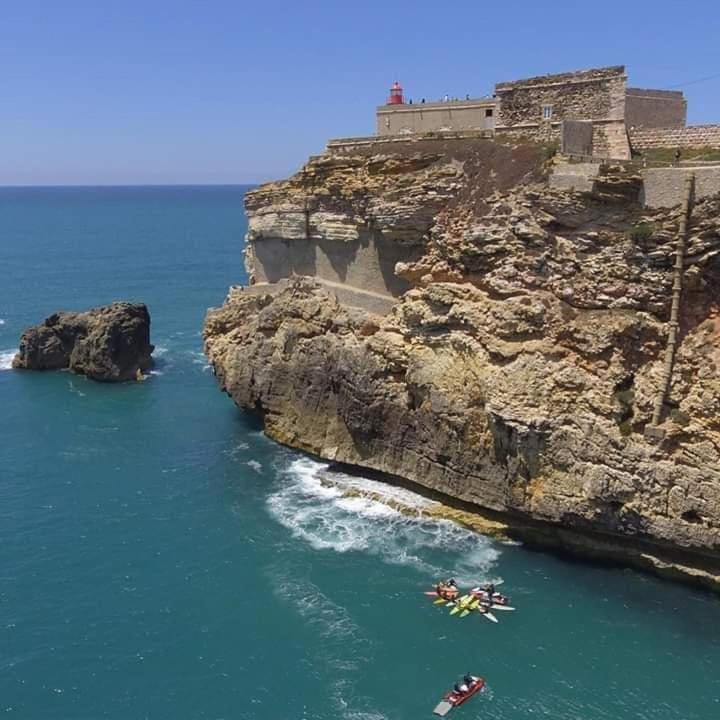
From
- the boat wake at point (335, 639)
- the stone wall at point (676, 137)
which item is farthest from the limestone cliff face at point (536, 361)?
the boat wake at point (335, 639)

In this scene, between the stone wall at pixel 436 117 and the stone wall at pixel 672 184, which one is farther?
the stone wall at pixel 436 117

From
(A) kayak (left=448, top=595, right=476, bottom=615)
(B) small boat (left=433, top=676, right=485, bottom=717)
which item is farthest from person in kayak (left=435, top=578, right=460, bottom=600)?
(B) small boat (left=433, top=676, right=485, bottom=717)

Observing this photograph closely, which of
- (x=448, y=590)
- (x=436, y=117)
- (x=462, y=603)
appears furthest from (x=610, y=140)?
(x=462, y=603)

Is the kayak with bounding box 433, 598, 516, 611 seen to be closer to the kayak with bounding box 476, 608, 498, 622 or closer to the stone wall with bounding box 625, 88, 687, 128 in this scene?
the kayak with bounding box 476, 608, 498, 622

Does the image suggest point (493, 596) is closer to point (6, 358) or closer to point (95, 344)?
point (95, 344)

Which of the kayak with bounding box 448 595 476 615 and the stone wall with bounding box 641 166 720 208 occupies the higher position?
the stone wall with bounding box 641 166 720 208

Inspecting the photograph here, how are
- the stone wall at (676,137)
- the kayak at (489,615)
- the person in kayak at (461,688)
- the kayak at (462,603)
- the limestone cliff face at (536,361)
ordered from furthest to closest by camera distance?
the stone wall at (676,137), the limestone cliff face at (536,361), the kayak at (462,603), the kayak at (489,615), the person in kayak at (461,688)

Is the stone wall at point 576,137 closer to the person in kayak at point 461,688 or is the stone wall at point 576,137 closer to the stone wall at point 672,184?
the stone wall at point 672,184
